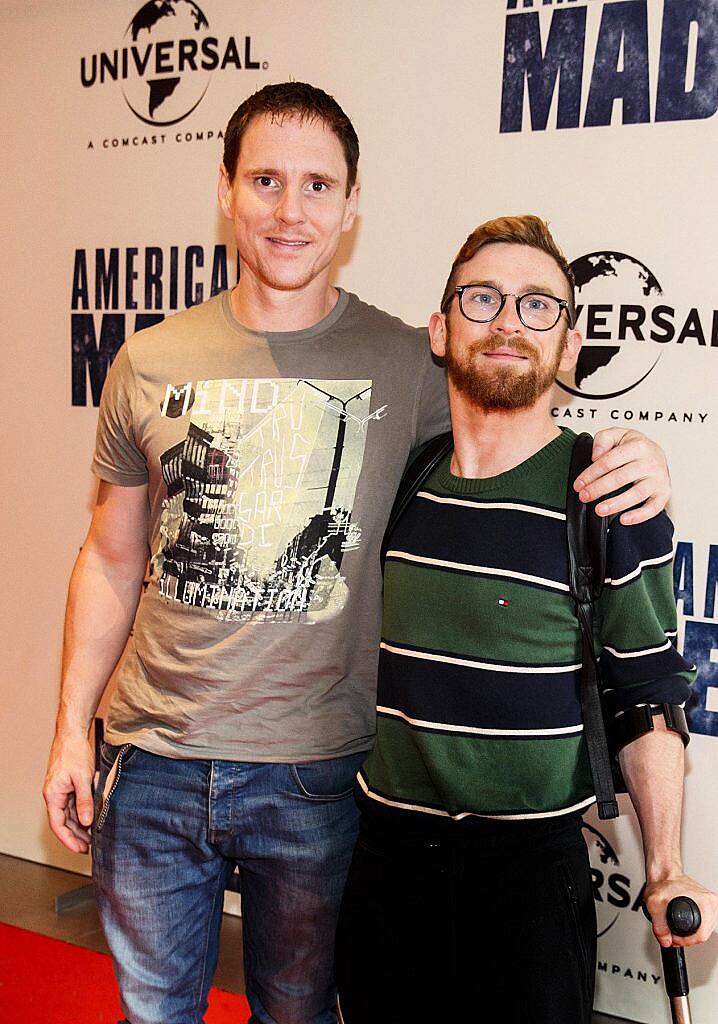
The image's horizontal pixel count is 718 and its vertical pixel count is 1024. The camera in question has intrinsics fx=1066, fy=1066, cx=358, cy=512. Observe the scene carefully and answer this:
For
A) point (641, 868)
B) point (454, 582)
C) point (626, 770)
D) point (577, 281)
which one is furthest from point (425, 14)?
point (641, 868)

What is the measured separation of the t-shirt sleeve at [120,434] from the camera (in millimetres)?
1891

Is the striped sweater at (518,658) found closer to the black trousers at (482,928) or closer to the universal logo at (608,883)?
the black trousers at (482,928)

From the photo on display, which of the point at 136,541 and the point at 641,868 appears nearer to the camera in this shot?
the point at 136,541

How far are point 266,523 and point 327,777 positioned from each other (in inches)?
17.2

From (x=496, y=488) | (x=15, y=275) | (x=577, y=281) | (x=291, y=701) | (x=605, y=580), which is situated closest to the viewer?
(x=605, y=580)

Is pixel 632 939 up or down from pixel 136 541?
down

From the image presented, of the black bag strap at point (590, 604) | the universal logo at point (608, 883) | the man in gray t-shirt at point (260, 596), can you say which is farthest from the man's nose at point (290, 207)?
the universal logo at point (608, 883)

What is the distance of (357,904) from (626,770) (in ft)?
1.52

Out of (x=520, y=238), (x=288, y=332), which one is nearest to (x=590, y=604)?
(x=520, y=238)

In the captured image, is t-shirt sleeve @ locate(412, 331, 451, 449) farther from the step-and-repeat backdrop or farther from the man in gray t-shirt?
the step-and-repeat backdrop

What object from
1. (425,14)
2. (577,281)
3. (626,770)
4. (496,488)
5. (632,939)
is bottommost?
(632,939)

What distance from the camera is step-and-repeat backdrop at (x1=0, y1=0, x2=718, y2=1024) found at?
2.47m

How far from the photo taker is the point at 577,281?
257 centimetres

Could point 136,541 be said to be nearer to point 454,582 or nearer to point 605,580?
point 454,582
